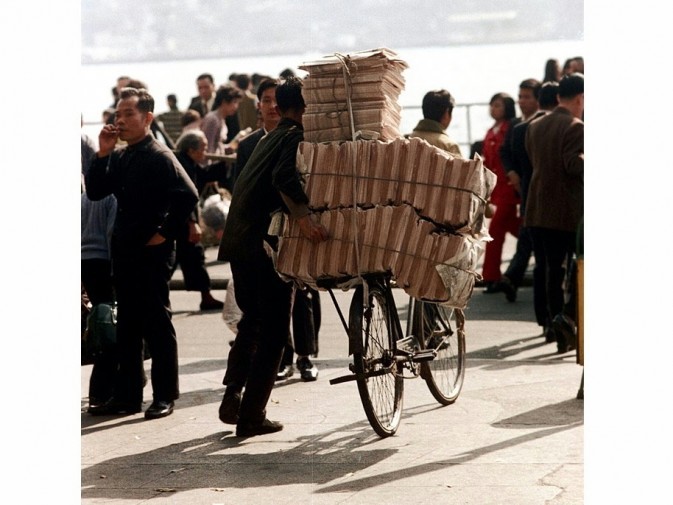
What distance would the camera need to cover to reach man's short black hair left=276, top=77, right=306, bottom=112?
25.9ft

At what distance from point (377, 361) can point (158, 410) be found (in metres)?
1.67

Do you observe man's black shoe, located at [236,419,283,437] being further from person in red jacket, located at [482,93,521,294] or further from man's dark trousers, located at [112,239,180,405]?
person in red jacket, located at [482,93,521,294]

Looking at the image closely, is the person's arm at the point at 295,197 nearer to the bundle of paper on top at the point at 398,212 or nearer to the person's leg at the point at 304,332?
the bundle of paper on top at the point at 398,212

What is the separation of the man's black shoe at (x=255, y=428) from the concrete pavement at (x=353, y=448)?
5cm

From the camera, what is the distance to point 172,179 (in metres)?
8.66

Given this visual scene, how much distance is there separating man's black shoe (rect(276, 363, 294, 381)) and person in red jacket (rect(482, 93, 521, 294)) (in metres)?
4.07

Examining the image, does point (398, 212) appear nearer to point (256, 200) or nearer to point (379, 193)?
point (379, 193)

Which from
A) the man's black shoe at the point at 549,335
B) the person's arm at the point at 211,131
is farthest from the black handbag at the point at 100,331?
the person's arm at the point at 211,131

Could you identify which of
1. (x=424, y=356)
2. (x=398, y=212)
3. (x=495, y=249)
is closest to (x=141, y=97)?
(x=398, y=212)

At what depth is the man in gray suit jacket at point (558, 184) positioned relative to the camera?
1070cm

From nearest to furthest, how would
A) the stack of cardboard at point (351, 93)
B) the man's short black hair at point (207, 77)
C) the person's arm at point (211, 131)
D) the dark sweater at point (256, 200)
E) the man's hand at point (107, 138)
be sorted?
the stack of cardboard at point (351, 93)
the dark sweater at point (256, 200)
the man's hand at point (107, 138)
the person's arm at point (211, 131)
the man's short black hair at point (207, 77)
